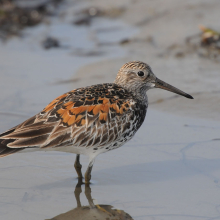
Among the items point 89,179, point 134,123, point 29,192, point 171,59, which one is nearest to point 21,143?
point 29,192

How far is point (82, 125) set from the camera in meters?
7.07

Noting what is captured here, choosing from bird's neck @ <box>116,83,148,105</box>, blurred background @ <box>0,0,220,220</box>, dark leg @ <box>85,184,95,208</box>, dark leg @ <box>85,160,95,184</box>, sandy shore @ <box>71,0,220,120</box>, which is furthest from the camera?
sandy shore @ <box>71,0,220,120</box>

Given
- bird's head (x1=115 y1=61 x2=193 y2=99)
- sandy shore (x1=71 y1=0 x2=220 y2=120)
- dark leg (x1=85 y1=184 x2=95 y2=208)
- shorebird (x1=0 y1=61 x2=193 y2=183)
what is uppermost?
sandy shore (x1=71 y1=0 x2=220 y2=120)

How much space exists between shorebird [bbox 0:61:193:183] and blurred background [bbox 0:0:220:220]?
2.14 feet

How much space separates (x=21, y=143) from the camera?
6.75 meters

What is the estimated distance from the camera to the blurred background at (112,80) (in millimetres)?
6832

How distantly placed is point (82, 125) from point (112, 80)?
4691mm

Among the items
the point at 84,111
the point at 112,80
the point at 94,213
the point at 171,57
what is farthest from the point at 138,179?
the point at 171,57

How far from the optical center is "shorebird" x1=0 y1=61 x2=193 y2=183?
6.87 m

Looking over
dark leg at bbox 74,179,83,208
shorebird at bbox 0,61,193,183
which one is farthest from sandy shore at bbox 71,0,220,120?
dark leg at bbox 74,179,83,208

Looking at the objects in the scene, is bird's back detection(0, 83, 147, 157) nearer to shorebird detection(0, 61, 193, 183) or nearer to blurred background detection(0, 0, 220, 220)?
shorebird detection(0, 61, 193, 183)

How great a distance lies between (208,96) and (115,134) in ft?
12.9

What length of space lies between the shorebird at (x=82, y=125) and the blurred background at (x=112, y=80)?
2.14ft

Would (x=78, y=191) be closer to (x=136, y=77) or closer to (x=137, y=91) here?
(x=137, y=91)
